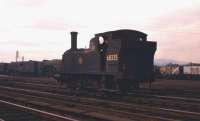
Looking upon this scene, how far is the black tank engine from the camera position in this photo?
1942 cm

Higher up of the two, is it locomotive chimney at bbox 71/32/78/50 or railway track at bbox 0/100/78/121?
locomotive chimney at bbox 71/32/78/50

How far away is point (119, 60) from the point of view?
19.4 meters

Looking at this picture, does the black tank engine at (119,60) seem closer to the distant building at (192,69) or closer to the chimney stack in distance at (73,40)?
the chimney stack in distance at (73,40)

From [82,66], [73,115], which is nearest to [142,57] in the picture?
[82,66]

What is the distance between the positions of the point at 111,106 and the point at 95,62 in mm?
6873

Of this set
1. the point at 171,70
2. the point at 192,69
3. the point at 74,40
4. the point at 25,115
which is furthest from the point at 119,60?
the point at 171,70

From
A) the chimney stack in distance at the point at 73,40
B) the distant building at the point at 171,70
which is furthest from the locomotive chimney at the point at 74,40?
the distant building at the point at 171,70

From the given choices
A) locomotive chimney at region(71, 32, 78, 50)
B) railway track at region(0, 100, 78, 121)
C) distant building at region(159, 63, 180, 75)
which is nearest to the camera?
railway track at region(0, 100, 78, 121)

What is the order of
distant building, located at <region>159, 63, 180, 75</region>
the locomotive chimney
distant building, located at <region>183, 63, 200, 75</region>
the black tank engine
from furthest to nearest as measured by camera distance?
distant building, located at <region>159, 63, 180, 75</region>, distant building, located at <region>183, 63, 200, 75</region>, the locomotive chimney, the black tank engine

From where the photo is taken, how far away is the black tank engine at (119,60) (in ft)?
63.7

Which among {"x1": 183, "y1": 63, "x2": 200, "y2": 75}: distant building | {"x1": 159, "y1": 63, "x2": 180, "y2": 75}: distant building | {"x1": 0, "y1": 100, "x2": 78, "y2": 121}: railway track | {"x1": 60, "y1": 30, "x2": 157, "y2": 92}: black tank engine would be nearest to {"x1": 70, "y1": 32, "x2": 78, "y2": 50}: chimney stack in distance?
{"x1": 60, "y1": 30, "x2": 157, "y2": 92}: black tank engine

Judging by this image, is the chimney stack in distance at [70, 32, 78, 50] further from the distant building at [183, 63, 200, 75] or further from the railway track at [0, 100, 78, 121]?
the distant building at [183, 63, 200, 75]

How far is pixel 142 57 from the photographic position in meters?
20.2

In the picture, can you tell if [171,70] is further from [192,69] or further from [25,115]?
[25,115]
